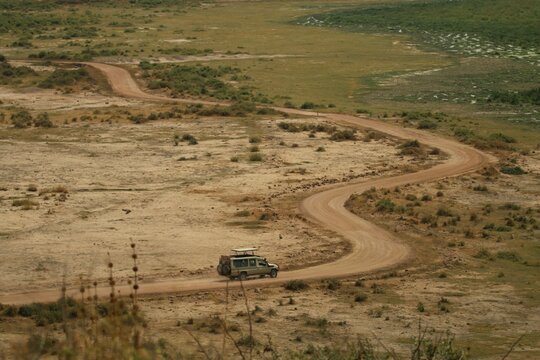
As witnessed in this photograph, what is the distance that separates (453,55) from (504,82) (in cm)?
2464

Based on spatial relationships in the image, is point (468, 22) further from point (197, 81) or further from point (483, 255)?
point (483, 255)

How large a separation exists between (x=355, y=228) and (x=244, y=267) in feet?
42.9

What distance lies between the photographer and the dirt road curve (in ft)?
157

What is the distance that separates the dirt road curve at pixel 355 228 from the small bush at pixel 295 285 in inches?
38.3

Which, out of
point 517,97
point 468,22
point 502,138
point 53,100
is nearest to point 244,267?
point 502,138

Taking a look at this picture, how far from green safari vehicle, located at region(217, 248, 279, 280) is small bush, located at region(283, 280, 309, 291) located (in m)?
1.45

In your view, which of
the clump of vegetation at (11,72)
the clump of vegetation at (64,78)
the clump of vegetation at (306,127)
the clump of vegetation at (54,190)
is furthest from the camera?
the clump of vegetation at (11,72)

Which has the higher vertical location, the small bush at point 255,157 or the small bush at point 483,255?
the small bush at point 483,255

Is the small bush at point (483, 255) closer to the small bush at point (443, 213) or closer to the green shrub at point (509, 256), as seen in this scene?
the green shrub at point (509, 256)

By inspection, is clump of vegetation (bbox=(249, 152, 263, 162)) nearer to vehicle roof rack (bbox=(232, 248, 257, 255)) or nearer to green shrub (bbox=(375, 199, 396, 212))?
green shrub (bbox=(375, 199, 396, 212))

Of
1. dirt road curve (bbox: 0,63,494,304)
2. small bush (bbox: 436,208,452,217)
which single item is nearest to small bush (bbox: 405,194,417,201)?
dirt road curve (bbox: 0,63,494,304)

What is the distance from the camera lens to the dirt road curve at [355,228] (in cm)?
4775

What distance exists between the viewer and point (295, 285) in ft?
158

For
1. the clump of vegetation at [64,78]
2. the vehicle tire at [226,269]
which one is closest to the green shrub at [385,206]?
the vehicle tire at [226,269]
